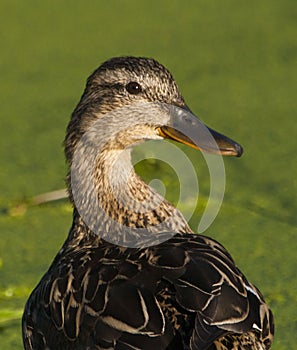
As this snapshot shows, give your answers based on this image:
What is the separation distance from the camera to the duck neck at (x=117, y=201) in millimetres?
3943

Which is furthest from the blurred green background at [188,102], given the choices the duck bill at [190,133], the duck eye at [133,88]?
the duck eye at [133,88]

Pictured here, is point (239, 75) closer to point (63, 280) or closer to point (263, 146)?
point (263, 146)

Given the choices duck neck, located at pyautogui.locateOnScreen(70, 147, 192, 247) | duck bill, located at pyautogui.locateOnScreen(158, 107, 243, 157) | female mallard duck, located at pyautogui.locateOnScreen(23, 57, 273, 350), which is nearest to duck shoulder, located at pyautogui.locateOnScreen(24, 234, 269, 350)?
female mallard duck, located at pyautogui.locateOnScreen(23, 57, 273, 350)

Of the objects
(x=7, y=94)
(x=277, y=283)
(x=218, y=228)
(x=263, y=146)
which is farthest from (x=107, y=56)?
(x=277, y=283)

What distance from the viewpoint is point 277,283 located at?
468 centimetres

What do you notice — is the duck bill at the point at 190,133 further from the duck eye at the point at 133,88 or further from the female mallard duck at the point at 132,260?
the duck eye at the point at 133,88

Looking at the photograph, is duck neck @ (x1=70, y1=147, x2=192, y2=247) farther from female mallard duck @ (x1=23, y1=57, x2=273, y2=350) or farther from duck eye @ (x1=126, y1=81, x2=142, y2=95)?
duck eye @ (x1=126, y1=81, x2=142, y2=95)

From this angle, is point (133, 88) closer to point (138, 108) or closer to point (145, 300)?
point (138, 108)

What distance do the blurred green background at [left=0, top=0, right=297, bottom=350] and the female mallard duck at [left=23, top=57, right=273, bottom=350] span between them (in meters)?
0.72

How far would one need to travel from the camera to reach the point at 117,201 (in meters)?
4.00

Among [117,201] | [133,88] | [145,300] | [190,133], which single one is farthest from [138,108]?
[145,300]

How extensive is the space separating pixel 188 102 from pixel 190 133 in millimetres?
2441

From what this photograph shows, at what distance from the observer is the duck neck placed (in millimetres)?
3943

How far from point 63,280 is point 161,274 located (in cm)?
41
